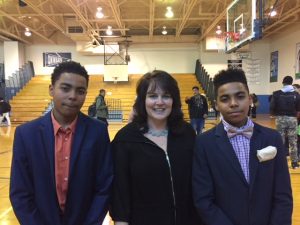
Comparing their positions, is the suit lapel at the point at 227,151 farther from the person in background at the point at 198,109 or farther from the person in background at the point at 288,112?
the person in background at the point at 198,109

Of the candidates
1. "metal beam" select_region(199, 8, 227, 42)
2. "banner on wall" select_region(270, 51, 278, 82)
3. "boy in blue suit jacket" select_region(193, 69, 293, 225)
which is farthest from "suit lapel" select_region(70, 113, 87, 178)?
"banner on wall" select_region(270, 51, 278, 82)

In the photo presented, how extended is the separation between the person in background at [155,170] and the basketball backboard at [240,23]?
19.6 feet

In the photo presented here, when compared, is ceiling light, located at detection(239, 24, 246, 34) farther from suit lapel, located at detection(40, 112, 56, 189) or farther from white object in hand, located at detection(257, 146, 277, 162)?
suit lapel, located at detection(40, 112, 56, 189)

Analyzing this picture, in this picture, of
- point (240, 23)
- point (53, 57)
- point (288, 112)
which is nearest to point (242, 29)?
point (240, 23)

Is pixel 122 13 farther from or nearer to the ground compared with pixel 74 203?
farther from the ground

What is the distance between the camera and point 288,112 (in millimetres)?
6480

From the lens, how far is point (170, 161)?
6.25ft

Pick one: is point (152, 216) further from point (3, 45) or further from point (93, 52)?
point (3, 45)

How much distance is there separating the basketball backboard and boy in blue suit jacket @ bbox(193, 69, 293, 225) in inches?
234

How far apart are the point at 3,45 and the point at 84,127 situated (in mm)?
23184

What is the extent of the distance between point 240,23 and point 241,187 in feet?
26.6

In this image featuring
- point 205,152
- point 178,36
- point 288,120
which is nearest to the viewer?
point 205,152

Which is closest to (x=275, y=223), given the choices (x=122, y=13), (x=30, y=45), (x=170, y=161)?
(x=170, y=161)

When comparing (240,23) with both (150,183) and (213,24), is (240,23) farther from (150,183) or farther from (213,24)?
(213,24)
